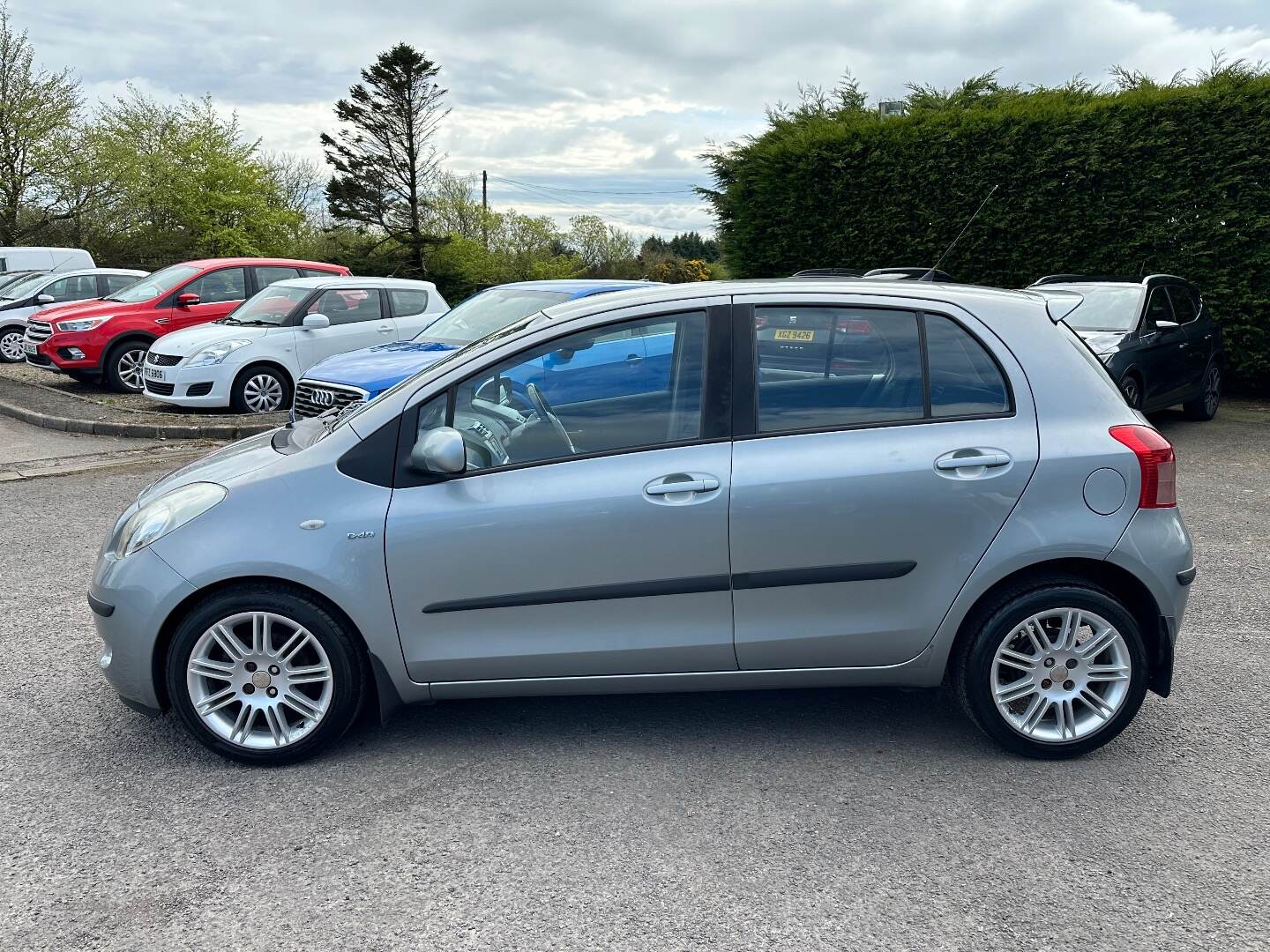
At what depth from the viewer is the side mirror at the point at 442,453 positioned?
356cm

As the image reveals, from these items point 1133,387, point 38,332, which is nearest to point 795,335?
point 1133,387

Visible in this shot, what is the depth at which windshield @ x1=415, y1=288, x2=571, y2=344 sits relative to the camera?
32.2ft

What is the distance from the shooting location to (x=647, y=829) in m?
3.32

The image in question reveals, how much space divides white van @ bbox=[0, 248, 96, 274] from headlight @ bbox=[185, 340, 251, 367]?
14979 mm

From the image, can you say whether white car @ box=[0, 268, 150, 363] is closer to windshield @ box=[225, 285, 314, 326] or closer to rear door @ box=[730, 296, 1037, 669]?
windshield @ box=[225, 285, 314, 326]

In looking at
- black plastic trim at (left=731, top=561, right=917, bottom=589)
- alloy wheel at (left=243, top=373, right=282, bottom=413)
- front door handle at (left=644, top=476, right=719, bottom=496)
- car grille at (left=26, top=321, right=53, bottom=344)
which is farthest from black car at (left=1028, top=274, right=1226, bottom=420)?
car grille at (left=26, top=321, right=53, bottom=344)

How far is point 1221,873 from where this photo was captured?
10.00 feet

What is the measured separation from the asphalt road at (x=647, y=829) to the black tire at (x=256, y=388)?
7754 millimetres

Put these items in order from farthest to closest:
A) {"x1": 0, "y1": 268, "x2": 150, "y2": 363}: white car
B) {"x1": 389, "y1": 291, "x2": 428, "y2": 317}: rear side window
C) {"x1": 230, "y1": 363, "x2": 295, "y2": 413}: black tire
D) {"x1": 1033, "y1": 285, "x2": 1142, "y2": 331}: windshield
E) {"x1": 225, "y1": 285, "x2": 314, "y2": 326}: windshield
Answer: {"x1": 0, "y1": 268, "x2": 150, "y2": 363}: white car < {"x1": 389, "y1": 291, "x2": 428, "y2": 317}: rear side window < {"x1": 225, "y1": 285, "x2": 314, "y2": 326}: windshield < {"x1": 230, "y1": 363, "x2": 295, "y2": 413}: black tire < {"x1": 1033, "y1": 285, "x2": 1142, "y2": 331}: windshield

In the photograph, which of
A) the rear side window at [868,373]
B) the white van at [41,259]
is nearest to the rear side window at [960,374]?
the rear side window at [868,373]

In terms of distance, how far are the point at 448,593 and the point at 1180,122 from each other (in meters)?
12.6

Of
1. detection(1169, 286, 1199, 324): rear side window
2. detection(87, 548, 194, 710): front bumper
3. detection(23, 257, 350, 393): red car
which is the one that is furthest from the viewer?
detection(23, 257, 350, 393): red car

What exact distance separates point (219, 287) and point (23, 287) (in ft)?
30.3

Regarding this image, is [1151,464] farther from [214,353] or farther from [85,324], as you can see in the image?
[85,324]
